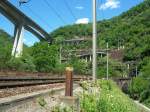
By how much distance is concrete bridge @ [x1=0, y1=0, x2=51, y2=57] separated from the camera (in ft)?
250

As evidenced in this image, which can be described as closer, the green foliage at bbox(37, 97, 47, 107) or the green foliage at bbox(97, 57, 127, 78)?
the green foliage at bbox(37, 97, 47, 107)

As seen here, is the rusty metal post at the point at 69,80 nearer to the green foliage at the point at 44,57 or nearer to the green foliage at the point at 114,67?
the green foliage at the point at 44,57

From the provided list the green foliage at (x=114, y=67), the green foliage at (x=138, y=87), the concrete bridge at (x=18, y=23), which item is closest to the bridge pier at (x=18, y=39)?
the concrete bridge at (x=18, y=23)

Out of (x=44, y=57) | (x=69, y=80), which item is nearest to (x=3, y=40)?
(x=44, y=57)

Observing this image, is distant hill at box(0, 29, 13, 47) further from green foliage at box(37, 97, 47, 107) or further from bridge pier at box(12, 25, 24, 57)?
green foliage at box(37, 97, 47, 107)

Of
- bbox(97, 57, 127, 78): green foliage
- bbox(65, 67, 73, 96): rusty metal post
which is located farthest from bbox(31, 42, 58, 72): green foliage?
bbox(65, 67, 73, 96): rusty metal post

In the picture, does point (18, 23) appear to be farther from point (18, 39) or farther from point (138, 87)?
point (138, 87)

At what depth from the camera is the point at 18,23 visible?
8500cm

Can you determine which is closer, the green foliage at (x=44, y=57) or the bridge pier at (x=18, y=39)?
the green foliage at (x=44, y=57)

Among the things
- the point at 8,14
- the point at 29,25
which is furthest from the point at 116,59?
the point at 8,14

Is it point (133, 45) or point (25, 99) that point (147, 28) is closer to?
point (133, 45)

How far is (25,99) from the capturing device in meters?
8.18

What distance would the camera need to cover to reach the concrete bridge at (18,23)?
76.3 metres

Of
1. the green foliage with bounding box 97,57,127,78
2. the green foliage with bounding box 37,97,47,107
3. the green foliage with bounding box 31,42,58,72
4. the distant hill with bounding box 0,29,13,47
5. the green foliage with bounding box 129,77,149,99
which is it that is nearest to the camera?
the green foliage with bounding box 37,97,47,107
